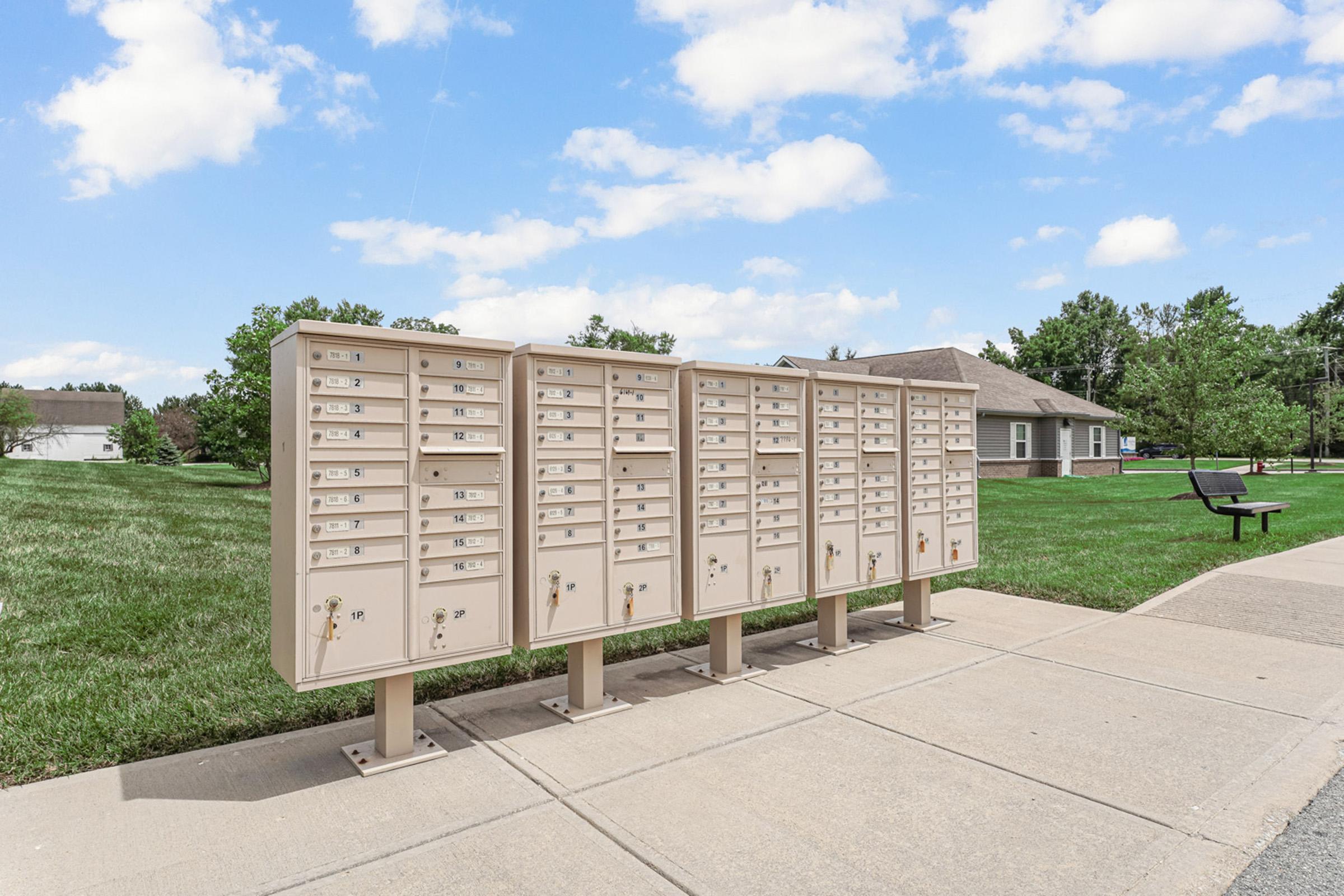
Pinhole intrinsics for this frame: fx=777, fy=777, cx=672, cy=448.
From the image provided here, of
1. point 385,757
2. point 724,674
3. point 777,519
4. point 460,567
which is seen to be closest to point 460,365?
point 460,567

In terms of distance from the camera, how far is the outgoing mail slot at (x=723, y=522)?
15.6ft

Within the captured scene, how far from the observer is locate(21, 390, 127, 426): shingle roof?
73.3 m

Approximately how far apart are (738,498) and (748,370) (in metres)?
0.81

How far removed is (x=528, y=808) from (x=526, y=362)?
2.10 meters

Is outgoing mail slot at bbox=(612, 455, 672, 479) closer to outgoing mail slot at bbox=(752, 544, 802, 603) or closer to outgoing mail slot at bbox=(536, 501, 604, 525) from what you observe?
outgoing mail slot at bbox=(536, 501, 604, 525)

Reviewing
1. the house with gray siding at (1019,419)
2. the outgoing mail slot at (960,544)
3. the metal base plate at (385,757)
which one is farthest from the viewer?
the house with gray siding at (1019,419)

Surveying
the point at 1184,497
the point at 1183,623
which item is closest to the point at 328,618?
the point at 1183,623

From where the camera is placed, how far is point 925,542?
20.1 ft

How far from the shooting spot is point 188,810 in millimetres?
3229

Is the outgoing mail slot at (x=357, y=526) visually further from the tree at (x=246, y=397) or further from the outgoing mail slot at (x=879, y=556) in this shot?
the tree at (x=246, y=397)

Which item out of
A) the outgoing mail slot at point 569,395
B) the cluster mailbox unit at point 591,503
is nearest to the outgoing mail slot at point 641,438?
the cluster mailbox unit at point 591,503

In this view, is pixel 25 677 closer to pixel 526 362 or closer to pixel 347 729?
pixel 347 729

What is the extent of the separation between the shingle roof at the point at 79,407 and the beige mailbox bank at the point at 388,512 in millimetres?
84401

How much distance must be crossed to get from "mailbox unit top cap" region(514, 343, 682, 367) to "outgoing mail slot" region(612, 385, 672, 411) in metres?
0.15
